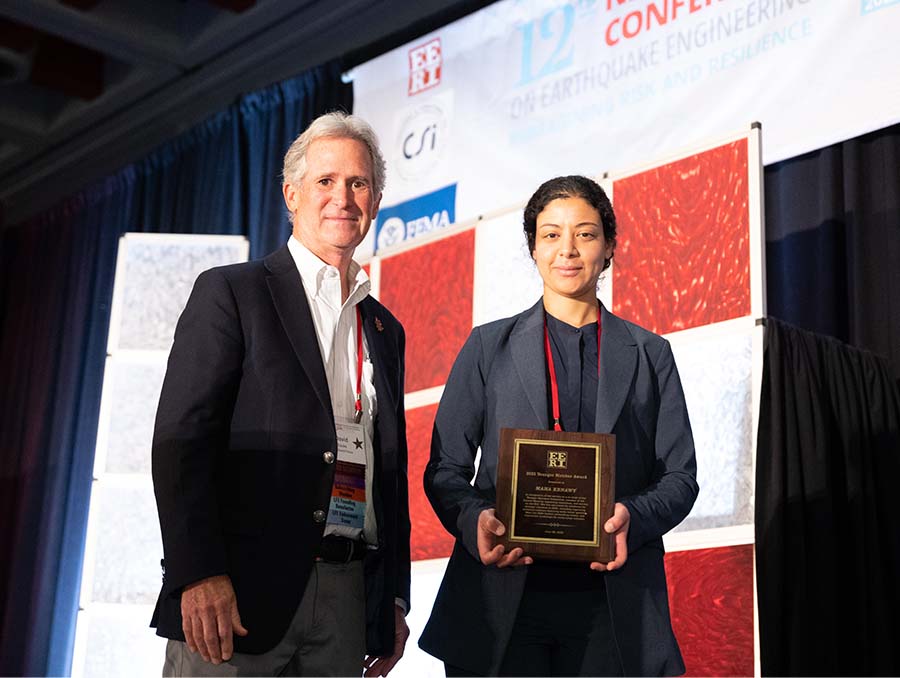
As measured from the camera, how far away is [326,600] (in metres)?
2.11

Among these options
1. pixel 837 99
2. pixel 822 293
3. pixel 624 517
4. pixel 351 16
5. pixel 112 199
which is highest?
pixel 351 16

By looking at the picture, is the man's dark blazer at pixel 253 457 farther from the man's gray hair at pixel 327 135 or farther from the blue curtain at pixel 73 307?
the blue curtain at pixel 73 307

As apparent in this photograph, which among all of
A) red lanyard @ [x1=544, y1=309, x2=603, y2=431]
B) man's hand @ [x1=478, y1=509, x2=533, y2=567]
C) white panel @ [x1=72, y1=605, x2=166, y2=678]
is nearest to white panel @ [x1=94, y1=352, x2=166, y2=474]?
white panel @ [x1=72, y1=605, x2=166, y2=678]

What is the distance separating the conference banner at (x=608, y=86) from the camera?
13.1 feet

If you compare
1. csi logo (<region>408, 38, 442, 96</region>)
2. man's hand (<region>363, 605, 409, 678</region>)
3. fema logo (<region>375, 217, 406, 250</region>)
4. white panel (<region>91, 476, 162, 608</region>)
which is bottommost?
man's hand (<region>363, 605, 409, 678</region>)

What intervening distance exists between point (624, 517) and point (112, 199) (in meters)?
6.55

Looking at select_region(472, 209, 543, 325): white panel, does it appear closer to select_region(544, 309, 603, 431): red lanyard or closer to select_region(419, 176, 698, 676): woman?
select_region(419, 176, 698, 676): woman

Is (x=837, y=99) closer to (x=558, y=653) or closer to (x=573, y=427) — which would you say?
(x=573, y=427)

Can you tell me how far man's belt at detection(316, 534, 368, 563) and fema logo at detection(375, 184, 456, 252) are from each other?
3242 mm

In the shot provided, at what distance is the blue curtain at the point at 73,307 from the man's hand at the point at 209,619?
180 inches

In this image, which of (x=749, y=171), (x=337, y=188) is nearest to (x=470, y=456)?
(x=337, y=188)

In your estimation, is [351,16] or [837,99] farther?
[351,16]

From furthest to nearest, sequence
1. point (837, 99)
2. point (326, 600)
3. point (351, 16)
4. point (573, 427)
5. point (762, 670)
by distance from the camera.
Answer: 1. point (351, 16)
2. point (837, 99)
3. point (762, 670)
4. point (573, 427)
5. point (326, 600)

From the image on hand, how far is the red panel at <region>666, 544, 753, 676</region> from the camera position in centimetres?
324
